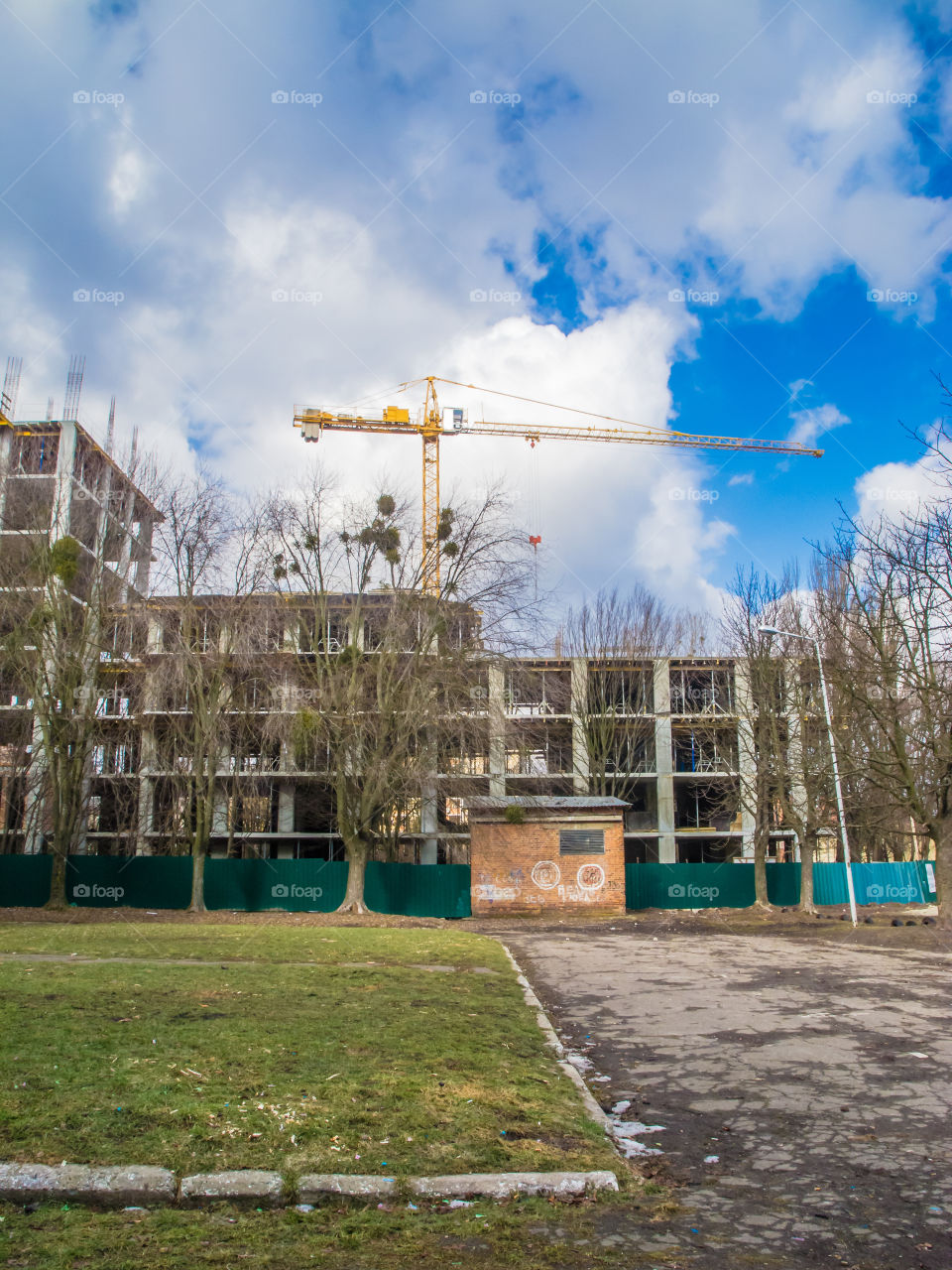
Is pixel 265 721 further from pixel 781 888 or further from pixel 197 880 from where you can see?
pixel 781 888

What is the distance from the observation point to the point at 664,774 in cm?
4703

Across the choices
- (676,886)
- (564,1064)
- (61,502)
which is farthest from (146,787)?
(564,1064)

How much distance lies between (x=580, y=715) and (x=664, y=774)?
694 centimetres

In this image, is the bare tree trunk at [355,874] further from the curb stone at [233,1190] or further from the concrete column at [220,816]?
A: the curb stone at [233,1190]

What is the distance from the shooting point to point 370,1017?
8383 mm

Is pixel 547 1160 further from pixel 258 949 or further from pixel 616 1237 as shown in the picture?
pixel 258 949

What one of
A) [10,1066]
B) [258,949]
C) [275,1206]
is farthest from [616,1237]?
[258,949]

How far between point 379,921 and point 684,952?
33.9ft

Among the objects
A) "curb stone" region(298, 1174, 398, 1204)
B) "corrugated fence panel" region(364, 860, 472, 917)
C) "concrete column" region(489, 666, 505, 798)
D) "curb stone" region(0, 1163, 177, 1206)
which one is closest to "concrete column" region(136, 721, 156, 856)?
"corrugated fence panel" region(364, 860, 472, 917)

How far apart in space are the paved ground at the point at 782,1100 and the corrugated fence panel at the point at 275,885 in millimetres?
17990

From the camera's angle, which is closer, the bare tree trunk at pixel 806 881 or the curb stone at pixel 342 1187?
the curb stone at pixel 342 1187
